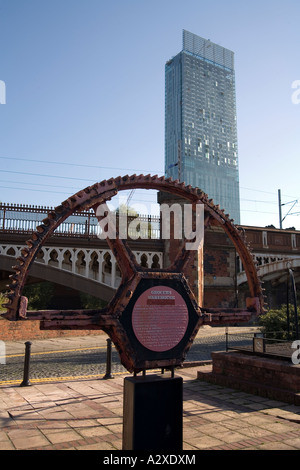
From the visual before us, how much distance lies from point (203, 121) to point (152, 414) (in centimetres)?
15009

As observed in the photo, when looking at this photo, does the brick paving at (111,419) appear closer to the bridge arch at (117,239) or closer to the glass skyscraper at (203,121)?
the bridge arch at (117,239)

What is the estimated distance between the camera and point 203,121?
14562 centimetres

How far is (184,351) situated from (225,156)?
153m

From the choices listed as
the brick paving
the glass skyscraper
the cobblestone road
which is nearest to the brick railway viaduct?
the cobblestone road

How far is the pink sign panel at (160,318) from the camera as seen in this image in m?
4.21

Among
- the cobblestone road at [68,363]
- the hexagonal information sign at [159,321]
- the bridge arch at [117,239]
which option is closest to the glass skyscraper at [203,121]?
the cobblestone road at [68,363]

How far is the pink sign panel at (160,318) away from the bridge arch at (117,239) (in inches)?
13.5

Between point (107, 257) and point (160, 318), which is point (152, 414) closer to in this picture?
point (160, 318)

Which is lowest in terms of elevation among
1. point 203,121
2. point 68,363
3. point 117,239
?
→ point 68,363

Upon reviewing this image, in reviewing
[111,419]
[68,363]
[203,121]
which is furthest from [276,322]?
[203,121]
